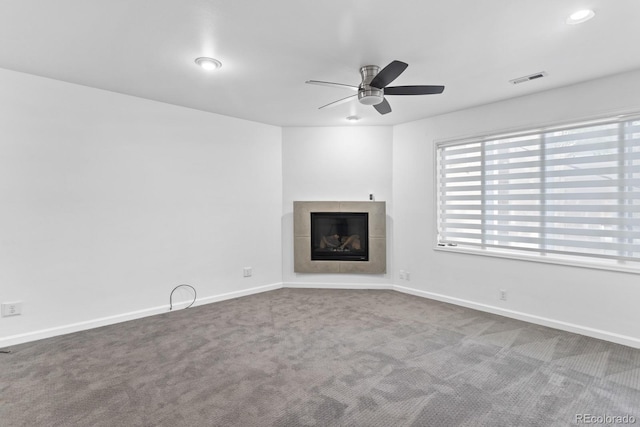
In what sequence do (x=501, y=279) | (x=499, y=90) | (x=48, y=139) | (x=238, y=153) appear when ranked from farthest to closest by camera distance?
(x=238, y=153) < (x=501, y=279) < (x=499, y=90) < (x=48, y=139)

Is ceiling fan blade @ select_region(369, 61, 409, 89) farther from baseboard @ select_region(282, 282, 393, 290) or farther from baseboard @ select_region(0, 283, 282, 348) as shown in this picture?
baseboard @ select_region(0, 283, 282, 348)

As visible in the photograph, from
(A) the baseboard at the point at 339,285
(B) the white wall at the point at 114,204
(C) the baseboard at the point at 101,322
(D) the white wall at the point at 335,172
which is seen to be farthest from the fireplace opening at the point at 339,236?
(C) the baseboard at the point at 101,322

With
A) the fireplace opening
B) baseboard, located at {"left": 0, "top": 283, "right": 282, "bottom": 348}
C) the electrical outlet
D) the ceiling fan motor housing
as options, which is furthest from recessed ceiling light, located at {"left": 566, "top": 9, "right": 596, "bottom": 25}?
the electrical outlet

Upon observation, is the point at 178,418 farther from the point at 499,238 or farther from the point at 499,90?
the point at 499,90

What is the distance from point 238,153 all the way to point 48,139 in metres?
2.16

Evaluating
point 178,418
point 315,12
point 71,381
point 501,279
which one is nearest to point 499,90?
point 501,279

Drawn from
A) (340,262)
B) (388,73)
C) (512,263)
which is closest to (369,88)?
(388,73)

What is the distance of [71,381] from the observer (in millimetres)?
2354

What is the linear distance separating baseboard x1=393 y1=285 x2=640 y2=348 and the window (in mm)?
677

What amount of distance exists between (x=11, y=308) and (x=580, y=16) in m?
5.33

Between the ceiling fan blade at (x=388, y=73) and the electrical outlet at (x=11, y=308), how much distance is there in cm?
397

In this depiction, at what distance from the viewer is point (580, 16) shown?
2.11 metres

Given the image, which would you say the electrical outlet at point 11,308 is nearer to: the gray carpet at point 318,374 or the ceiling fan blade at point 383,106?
the gray carpet at point 318,374

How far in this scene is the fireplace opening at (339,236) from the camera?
16.7 ft
